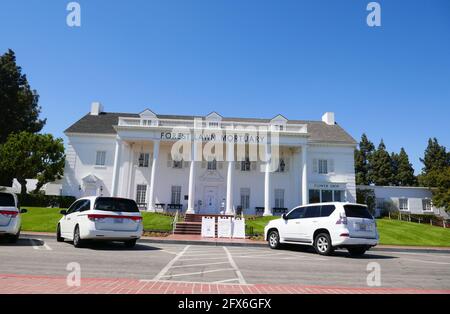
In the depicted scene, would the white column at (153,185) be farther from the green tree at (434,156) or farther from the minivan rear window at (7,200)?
A: the green tree at (434,156)

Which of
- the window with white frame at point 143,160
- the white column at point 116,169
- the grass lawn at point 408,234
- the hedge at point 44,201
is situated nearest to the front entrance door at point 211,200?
the window with white frame at point 143,160

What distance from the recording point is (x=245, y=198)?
34594mm

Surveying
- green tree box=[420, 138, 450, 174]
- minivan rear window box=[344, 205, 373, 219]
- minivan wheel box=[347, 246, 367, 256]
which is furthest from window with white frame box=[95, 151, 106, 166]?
green tree box=[420, 138, 450, 174]

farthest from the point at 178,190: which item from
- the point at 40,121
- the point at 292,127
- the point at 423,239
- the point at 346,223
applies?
the point at 40,121

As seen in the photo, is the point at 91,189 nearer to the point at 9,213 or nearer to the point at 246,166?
the point at 246,166

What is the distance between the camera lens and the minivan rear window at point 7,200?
1185 cm

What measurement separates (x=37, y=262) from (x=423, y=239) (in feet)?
74.6

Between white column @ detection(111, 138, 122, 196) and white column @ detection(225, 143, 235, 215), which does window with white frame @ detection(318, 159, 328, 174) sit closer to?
white column @ detection(225, 143, 235, 215)

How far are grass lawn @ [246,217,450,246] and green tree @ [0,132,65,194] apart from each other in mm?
23229

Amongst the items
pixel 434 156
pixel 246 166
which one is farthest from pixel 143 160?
pixel 434 156

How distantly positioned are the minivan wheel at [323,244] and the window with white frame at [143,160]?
25341 mm

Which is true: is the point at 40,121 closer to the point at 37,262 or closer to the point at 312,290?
the point at 37,262

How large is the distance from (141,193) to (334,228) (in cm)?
2584
